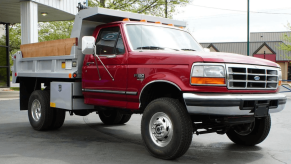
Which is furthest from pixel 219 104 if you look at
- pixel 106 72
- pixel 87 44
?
pixel 87 44

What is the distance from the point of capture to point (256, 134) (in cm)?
643

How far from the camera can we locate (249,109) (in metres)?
5.11

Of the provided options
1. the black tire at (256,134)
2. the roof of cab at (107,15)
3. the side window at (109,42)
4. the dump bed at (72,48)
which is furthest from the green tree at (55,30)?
the black tire at (256,134)

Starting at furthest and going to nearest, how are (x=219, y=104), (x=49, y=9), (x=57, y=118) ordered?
(x=49, y=9), (x=57, y=118), (x=219, y=104)

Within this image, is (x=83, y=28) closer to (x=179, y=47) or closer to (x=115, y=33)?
(x=115, y=33)

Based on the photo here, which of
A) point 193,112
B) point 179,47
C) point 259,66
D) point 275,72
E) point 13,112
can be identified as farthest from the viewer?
point 13,112

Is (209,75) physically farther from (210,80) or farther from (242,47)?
(242,47)

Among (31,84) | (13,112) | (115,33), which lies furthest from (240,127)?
(13,112)

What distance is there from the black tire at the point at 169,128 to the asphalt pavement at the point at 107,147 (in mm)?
207

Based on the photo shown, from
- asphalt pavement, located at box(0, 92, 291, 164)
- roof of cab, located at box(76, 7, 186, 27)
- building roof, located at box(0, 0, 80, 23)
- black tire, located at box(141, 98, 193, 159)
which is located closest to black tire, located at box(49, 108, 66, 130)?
asphalt pavement, located at box(0, 92, 291, 164)

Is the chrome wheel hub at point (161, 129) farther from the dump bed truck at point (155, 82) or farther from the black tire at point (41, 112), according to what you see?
the black tire at point (41, 112)

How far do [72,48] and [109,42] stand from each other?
0.96 metres

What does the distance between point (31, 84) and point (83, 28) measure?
103 inches

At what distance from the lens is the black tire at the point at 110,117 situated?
9.14m
